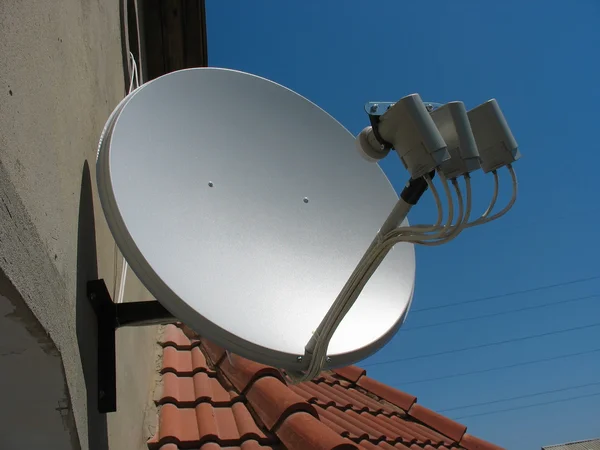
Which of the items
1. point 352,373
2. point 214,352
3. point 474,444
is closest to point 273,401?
point 214,352

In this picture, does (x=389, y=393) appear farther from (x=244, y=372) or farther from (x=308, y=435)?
(x=308, y=435)

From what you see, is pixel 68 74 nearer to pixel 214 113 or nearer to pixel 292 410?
pixel 214 113

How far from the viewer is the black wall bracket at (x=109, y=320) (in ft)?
4.53

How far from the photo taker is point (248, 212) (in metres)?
1.64

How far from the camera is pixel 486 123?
3.87ft

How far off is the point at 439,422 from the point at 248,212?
2593 mm

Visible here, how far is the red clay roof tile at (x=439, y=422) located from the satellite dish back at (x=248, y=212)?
2179 mm

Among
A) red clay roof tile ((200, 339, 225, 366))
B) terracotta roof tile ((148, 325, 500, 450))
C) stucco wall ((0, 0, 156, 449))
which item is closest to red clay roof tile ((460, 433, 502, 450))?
terracotta roof tile ((148, 325, 500, 450))

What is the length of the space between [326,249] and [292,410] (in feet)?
1.96

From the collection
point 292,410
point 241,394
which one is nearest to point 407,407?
point 241,394

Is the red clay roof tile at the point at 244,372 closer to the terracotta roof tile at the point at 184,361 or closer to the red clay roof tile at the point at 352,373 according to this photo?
the terracotta roof tile at the point at 184,361

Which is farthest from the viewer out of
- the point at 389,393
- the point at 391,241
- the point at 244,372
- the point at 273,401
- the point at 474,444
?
the point at 389,393

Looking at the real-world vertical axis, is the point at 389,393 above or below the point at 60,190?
below

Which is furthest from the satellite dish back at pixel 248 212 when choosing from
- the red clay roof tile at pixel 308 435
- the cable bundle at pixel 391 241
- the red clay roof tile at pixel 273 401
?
the red clay roof tile at pixel 273 401
